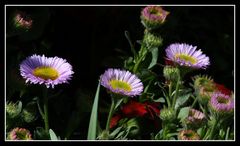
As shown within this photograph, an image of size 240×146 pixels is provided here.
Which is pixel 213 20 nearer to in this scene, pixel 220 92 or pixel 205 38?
pixel 205 38

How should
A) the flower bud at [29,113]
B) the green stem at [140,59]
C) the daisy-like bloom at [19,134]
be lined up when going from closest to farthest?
the daisy-like bloom at [19,134] → the flower bud at [29,113] → the green stem at [140,59]

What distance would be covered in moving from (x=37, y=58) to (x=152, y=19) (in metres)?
0.28

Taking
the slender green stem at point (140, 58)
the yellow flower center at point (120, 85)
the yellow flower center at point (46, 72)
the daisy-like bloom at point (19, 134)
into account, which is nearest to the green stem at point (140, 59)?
the slender green stem at point (140, 58)

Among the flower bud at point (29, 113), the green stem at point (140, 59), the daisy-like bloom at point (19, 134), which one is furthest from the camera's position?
the green stem at point (140, 59)

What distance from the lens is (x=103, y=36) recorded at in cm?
203

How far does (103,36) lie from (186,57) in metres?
0.52

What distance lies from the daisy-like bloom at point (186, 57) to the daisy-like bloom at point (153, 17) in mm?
64

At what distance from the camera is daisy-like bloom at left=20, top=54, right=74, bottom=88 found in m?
1.41

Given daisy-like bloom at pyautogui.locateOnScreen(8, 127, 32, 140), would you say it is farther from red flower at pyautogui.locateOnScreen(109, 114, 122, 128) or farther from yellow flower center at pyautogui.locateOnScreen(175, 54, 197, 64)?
yellow flower center at pyautogui.locateOnScreen(175, 54, 197, 64)

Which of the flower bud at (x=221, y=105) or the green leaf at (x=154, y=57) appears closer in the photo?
the flower bud at (x=221, y=105)

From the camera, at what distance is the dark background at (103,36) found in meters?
1.75

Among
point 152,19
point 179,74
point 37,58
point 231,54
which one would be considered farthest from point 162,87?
point 231,54

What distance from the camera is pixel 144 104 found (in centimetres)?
158

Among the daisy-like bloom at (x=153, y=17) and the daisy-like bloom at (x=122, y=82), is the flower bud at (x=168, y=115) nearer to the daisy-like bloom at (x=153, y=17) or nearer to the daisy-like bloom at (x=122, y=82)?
the daisy-like bloom at (x=122, y=82)
